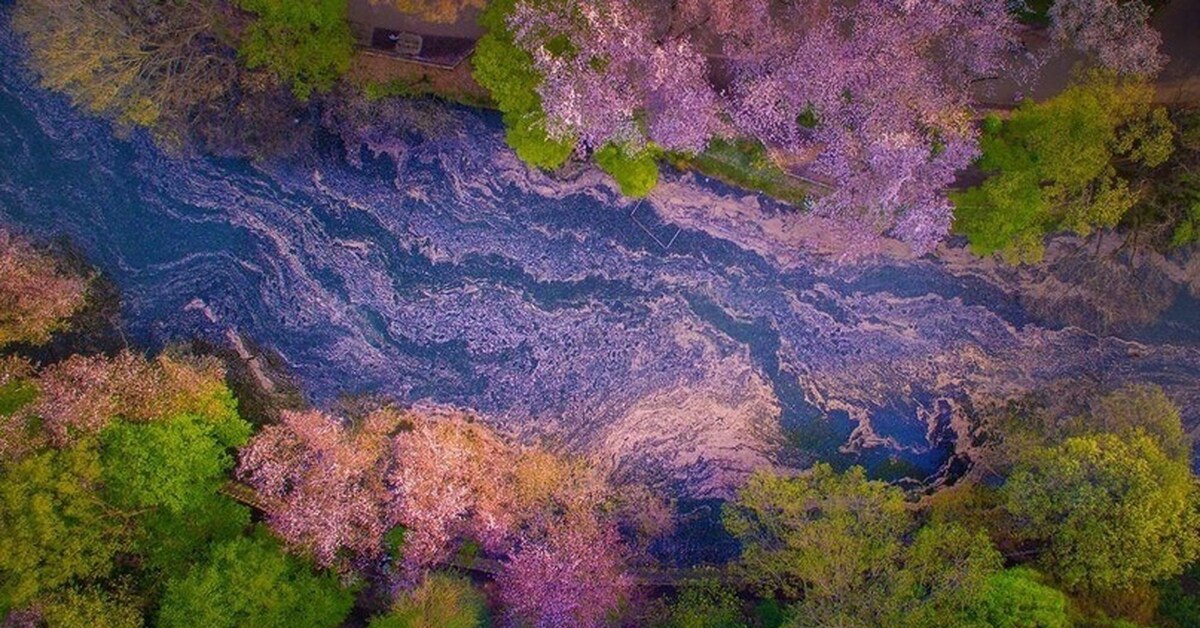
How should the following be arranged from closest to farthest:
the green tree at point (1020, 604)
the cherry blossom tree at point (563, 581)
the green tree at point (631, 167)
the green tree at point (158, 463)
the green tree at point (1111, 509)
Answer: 1. the green tree at point (1020, 604)
2. the green tree at point (1111, 509)
3. the green tree at point (158, 463)
4. the green tree at point (631, 167)
5. the cherry blossom tree at point (563, 581)

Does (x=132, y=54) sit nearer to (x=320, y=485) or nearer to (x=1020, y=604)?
(x=320, y=485)

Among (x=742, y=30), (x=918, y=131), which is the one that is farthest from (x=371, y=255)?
(x=918, y=131)

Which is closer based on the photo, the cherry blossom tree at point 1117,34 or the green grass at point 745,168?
the cherry blossom tree at point 1117,34

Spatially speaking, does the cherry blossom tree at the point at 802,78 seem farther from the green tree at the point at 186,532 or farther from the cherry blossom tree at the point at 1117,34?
the green tree at the point at 186,532

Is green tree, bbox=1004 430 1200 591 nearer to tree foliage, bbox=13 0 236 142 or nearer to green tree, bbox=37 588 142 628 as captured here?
green tree, bbox=37 588 142 628

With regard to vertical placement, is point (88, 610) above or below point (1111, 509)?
below

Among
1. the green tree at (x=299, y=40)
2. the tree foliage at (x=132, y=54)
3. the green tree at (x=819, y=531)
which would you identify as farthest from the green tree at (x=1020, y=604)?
the tree foliage at (x=132, y=54)

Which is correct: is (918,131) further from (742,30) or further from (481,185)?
(481,185)

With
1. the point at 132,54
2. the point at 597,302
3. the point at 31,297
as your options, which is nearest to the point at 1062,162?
the point at 597,302
